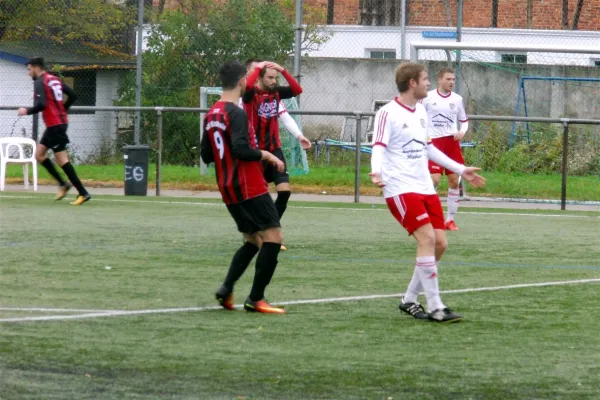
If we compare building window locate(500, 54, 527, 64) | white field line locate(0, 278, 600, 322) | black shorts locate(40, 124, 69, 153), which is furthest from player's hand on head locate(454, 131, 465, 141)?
building window locate(500, 54, 527, 64)

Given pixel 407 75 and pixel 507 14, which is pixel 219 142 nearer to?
pixel 407 75

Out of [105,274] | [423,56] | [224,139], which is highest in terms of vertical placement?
[423,56]

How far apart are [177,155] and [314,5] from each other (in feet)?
60.4

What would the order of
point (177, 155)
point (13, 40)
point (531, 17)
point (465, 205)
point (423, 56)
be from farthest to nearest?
1. point (531, 17)
2. point (13, 40)
3. point (423, 56)
4. point (177, 155)
5. point (465, 205)

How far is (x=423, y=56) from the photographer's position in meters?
26.6

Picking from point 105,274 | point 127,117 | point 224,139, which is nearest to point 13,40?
point 127,117

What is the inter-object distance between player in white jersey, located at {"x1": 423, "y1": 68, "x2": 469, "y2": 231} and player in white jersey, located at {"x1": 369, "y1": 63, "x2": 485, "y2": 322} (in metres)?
6.80

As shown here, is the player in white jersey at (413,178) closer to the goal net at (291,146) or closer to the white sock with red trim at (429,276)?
the white sock with red trim at (429,276)

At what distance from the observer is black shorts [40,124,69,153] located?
17.4 metres

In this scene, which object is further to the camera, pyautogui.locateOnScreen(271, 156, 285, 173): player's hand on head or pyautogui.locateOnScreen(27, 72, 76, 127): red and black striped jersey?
pyautogui.locateOnScreen(27, 72, 76, 127): red and black striped jersey

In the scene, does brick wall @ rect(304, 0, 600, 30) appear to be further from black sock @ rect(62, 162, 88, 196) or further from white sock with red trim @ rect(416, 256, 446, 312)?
white sock with red trim @ rect(416, 256, 446, 312)

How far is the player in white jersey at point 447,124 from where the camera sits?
15.2 metres

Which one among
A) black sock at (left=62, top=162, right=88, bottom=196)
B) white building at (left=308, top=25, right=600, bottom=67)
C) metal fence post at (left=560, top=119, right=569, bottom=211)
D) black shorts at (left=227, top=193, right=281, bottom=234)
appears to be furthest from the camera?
white building at (left=308, top=25, right=600, bottom=67)

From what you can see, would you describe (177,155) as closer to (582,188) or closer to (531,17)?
(582,188)
